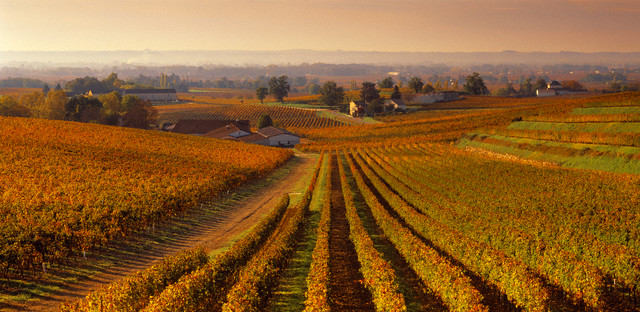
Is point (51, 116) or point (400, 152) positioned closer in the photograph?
point (400, 152)

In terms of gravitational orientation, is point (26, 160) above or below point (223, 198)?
above

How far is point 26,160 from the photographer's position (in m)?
53.7

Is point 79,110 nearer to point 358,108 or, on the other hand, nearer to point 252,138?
point 252,138

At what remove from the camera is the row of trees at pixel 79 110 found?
426 ft

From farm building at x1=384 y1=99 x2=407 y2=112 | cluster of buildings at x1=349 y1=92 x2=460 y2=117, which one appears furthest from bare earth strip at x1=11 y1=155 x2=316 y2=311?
cluster of buildings at x1=349 y1=92 x2=460 y2=117

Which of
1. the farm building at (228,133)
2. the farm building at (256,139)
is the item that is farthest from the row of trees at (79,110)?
the farm building at (256,139)

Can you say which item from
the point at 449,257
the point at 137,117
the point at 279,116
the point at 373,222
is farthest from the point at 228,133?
the point at 449,257

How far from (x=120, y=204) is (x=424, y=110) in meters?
145

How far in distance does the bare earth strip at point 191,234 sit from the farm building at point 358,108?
4739 inches

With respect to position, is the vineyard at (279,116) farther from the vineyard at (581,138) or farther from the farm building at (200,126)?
the vineyard at (581,138)

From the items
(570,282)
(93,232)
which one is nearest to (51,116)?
(93,232)

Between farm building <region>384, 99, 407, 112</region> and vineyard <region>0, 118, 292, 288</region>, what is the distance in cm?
9117

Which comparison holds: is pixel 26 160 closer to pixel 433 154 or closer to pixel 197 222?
pixel 197 222

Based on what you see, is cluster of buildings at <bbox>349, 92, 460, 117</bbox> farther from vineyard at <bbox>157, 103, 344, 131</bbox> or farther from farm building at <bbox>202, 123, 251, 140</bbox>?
farm building at <bbox>202, 123, 251, 140</bbox>
